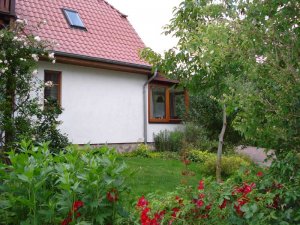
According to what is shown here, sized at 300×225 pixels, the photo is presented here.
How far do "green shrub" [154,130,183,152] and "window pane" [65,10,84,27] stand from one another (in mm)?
5183

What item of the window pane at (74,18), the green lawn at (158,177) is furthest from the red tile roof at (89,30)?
the green lawn at (158,177)

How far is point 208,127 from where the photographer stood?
15609mm

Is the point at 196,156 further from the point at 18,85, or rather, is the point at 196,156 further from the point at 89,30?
the point at 18,85

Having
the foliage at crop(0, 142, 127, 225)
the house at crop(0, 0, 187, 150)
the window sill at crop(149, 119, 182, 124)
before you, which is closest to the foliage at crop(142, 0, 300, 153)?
the foliage at crop(0, 142, 127, 225)

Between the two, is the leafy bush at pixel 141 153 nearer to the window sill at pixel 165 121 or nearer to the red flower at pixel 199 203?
the window sill at pixel 165 121

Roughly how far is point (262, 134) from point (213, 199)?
78 centimetres

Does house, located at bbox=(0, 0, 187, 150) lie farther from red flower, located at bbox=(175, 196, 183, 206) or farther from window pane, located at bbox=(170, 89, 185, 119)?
red flower, located at bbox=(175, 196, 183, 206)

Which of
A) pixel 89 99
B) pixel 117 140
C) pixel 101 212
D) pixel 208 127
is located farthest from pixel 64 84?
pixel 101 212

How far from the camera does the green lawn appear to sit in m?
7.43

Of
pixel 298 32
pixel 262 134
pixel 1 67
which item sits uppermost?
pixel 1 67

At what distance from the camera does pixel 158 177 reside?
8859mm

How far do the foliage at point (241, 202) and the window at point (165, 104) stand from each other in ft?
38.3

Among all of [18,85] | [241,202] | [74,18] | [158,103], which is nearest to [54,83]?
[18,85]

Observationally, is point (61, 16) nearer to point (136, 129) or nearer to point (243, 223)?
point (136, 129)
